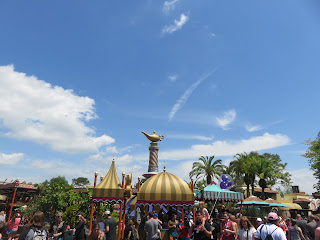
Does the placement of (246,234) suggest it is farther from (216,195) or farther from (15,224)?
(216,195)

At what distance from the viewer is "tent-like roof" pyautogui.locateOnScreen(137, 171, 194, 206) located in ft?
43.5

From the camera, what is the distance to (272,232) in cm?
489

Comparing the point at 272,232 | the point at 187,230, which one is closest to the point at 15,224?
the point at 187,230

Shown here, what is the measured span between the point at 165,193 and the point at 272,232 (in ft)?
28.9

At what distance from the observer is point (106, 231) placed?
778cm

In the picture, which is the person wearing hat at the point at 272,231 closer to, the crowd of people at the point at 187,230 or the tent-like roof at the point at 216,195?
the crowd of people at the point at 187,230

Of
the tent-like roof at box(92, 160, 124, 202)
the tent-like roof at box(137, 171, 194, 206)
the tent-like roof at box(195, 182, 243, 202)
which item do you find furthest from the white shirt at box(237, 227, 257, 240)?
the tent-like roof at box(195, 182, 243, 202)

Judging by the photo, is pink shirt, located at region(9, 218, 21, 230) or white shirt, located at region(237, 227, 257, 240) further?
pink shirt, located at region(9, 218, 21, 230)

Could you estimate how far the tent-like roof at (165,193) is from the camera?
13250 mm

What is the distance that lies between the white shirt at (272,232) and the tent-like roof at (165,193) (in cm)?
846

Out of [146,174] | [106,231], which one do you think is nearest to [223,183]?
[146,174]

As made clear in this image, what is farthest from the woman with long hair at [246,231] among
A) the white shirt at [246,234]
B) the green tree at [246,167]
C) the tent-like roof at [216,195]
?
the green tree at [246,167]

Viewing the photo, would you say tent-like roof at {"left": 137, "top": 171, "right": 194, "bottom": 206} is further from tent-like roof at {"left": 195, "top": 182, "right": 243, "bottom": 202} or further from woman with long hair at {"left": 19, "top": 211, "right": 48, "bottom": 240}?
woman with long hair at {"left": 19, "top": 211, "right": 48, "bottom": 240}

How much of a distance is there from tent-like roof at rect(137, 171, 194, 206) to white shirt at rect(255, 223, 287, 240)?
8.46m
